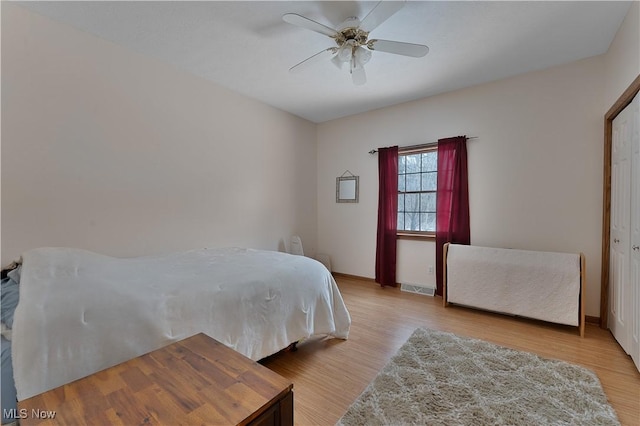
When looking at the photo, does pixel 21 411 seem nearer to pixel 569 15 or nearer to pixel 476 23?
pixel 476 23

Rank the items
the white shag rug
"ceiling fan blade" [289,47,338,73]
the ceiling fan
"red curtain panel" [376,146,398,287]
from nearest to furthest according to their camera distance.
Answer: the white shag rug, the ceiling fan, "ceiling fan blade" [289,47,338,73], "red curtain panel" [376,146,398,287]

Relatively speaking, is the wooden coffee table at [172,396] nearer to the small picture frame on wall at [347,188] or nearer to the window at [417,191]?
the window at [417,191]

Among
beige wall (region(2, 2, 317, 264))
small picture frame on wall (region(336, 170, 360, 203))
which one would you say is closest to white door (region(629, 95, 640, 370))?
small picture frame on wall (region(336, 170, 360, 203))

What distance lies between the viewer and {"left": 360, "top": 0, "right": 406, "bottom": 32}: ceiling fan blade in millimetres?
1568

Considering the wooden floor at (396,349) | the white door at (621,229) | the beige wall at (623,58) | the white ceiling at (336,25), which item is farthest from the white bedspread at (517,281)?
the white ceiling at (336,25)

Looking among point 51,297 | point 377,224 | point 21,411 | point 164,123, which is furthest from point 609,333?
point 164,123

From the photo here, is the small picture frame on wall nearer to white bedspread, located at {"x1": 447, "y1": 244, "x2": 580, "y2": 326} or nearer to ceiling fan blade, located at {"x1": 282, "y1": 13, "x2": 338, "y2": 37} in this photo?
white bedspread, located at {"x1": 447, "y1": 244, "x2": 580, "y2": 326}

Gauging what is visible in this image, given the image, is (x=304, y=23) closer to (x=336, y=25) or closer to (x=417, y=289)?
(x=336, y=25)

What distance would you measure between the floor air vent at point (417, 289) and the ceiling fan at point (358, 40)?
110 inches

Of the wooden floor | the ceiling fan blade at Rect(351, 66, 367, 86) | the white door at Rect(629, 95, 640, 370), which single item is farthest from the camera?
the ceiling fan blade at Rect(351, 66, 367, 86)

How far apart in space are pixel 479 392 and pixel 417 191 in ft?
8.55

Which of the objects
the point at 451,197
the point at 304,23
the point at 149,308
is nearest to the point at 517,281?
the point at 451,197

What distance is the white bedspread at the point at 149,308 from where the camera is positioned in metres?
1.11

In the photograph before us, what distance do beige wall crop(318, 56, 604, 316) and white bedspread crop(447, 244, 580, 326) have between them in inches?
13.3
